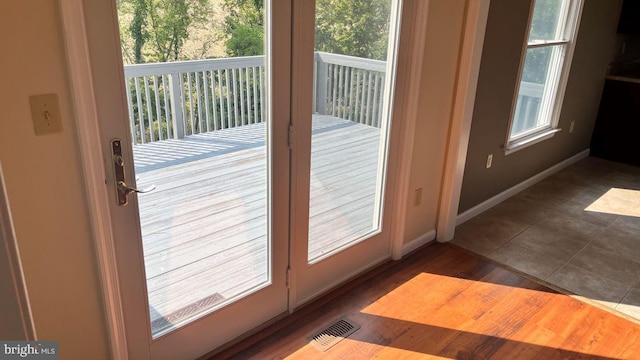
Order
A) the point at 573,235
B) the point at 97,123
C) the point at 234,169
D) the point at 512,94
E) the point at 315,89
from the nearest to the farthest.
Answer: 1. the point at 97,123
2. the point at 234,169
3. the point at 315,89
4. the point at 573,235
5. the point at 512,94

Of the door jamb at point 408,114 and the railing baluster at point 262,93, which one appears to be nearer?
the railing baluster at point 262,93

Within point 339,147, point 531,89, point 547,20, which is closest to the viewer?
point 339,147

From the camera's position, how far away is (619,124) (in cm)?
494

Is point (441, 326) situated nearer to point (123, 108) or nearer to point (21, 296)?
point (123, 108)

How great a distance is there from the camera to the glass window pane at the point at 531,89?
12.6 ft

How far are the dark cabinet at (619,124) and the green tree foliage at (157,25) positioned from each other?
186 inches

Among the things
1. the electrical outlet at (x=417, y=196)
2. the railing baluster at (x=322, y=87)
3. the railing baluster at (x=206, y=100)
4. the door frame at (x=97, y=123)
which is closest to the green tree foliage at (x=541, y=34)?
the door frame at (x=97, y=123)

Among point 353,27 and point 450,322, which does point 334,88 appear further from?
point 450,322

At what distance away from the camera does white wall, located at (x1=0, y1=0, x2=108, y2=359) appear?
1295 millimetres

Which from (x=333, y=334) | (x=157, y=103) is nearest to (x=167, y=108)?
(x=157, y=103)

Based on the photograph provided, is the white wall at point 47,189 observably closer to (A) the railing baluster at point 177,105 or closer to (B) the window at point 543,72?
(A) the railing baluster at point 177,105

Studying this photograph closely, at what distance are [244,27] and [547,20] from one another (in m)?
3.00

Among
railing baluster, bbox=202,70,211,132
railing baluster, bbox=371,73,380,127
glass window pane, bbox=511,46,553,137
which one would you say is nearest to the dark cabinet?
glass window pane, bbox=511,46,553,137

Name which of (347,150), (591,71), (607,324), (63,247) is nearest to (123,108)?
(63,247)
